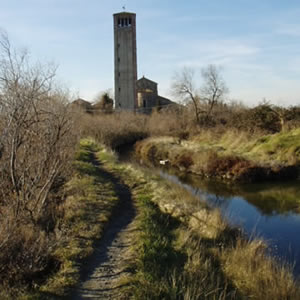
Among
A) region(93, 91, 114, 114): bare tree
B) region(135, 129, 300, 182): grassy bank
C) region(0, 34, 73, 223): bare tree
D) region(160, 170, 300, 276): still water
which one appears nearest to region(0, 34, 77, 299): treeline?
region(0, 34, 73, 223): bare tree

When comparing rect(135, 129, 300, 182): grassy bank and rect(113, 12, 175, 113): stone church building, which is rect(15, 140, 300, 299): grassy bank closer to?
rect(135, 129, 300, 182): grassy bank

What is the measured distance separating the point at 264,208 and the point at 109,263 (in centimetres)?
802

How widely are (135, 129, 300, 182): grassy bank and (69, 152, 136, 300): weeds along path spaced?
9.98 meters

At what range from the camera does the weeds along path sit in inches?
211

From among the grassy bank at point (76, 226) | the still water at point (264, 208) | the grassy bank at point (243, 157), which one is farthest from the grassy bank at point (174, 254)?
the grassy bank at point (243, 157)

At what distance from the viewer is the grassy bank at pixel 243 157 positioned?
1789 cm

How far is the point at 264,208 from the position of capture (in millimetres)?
12734

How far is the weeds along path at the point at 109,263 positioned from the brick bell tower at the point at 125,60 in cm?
5387

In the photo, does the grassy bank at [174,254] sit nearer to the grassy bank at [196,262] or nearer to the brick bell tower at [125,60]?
→ the grassy bank at [196,262]

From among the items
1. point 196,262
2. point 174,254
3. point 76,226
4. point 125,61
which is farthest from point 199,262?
point 125,61

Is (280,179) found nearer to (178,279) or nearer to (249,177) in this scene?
(249,177)

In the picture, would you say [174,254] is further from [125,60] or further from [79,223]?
[125,60]

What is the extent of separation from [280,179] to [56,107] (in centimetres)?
1286

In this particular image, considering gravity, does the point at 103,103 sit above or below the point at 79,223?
above
